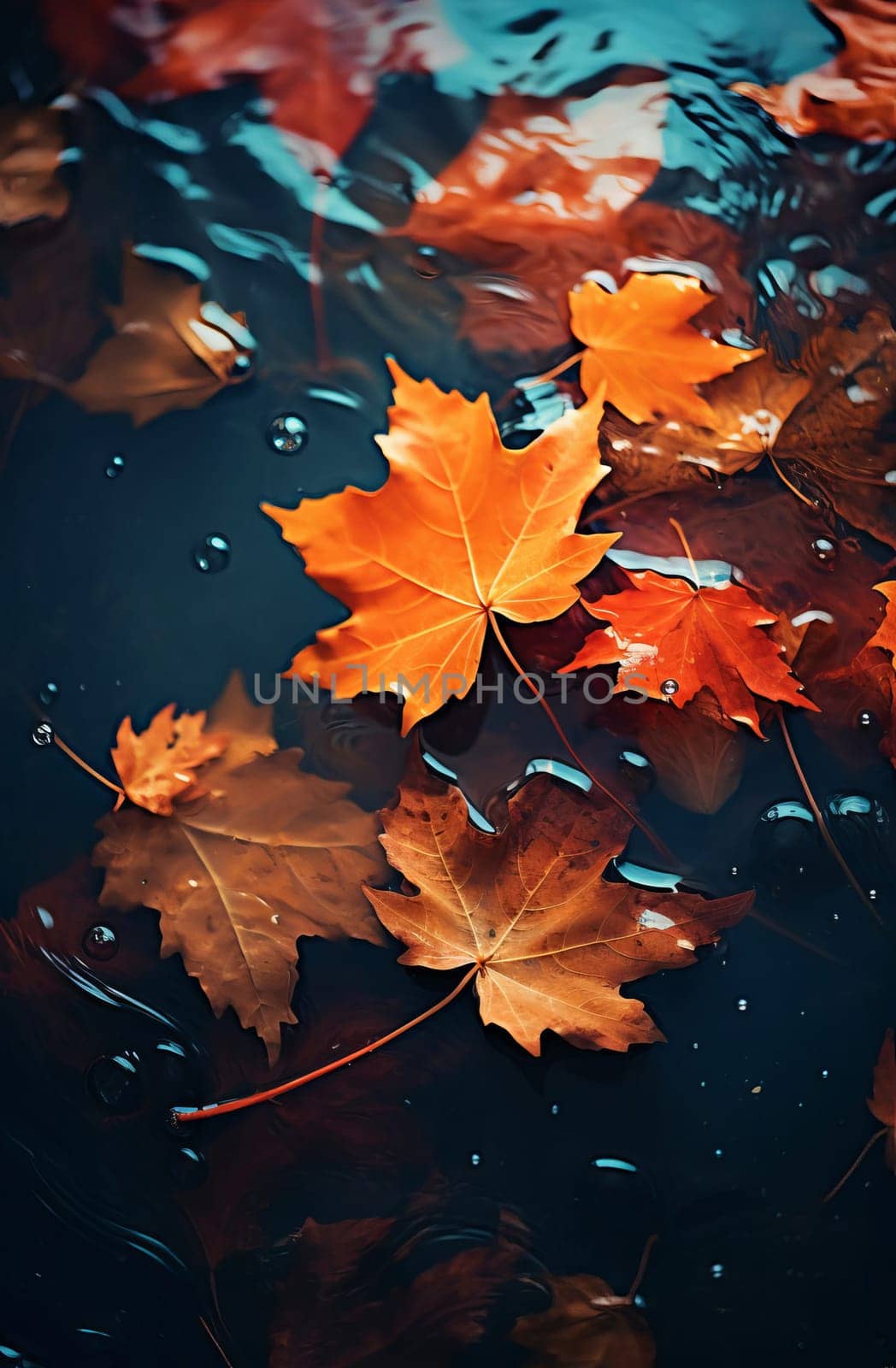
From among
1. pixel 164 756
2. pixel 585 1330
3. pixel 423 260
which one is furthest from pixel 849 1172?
pixel 423 260

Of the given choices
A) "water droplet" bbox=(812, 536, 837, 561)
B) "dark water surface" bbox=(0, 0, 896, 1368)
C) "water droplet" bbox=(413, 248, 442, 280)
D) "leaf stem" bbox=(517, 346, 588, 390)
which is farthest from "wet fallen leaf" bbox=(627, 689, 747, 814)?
"water droplet" bbox=(413, 248, 442, 280)

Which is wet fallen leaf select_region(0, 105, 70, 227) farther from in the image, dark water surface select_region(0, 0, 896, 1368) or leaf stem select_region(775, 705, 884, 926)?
leaf stem select_region(775, 705, 884, 926)

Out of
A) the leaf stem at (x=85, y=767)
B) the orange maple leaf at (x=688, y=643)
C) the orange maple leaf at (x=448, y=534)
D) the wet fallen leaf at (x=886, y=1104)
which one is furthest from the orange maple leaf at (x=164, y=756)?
the wet fallen leaf at (x=886, y=1104)

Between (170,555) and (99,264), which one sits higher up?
(99,264)

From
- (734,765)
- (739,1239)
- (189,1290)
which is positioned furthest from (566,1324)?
(734,765)

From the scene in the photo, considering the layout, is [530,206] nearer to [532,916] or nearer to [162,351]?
[162,351]

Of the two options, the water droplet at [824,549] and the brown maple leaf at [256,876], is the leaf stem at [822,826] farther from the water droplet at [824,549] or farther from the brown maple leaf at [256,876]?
the brown maple leaf at [256,876]

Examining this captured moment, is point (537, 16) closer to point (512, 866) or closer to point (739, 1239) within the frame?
point (512, 866)
